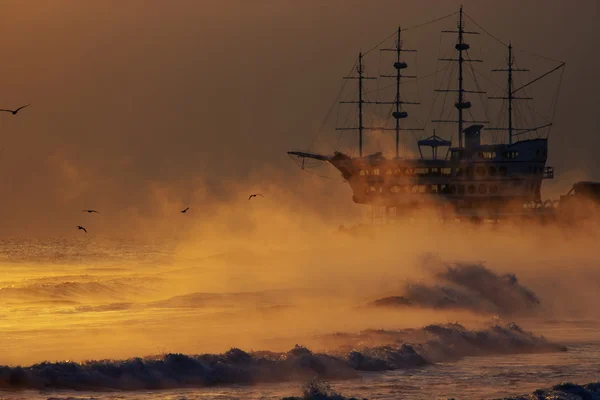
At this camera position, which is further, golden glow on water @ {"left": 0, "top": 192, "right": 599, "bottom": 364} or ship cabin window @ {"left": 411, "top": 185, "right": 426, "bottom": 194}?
ship cabin window @ {"left": 411, "top": 185, "right": 426, "bottom": 194}

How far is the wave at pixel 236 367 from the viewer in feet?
88.7

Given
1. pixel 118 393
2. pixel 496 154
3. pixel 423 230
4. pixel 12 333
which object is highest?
pixel 496 154

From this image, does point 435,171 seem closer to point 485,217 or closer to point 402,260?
point 485,217

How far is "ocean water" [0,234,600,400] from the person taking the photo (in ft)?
89.5

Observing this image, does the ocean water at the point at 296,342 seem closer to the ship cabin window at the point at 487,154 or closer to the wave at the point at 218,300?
the wave at the point at 218,300

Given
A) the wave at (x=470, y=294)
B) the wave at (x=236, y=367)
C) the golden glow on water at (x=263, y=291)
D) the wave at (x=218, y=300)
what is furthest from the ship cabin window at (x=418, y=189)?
the wave at (x=236, y=367)

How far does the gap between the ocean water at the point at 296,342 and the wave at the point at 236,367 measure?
5 centimetres

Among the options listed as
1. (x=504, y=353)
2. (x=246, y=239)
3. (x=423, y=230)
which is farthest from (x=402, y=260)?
(x=246, y=239)

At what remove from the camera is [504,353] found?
35.2 metres

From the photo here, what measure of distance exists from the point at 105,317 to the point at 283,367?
17.4 metres

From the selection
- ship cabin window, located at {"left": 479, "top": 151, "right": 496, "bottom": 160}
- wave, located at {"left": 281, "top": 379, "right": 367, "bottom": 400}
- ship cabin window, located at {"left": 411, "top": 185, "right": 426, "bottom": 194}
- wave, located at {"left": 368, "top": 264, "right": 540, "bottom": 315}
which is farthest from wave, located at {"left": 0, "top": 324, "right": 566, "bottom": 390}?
ship cabin window, located at {"left": 411, "top": 185, "right": 426, "bottom": 194}

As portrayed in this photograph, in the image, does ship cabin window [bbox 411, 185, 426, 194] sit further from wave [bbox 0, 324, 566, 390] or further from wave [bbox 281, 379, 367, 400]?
wave [bbox 281, 379, 367, 400]

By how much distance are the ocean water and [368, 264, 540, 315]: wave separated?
4.1 inches

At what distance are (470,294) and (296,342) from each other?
65.2 ft
